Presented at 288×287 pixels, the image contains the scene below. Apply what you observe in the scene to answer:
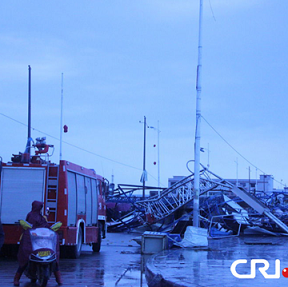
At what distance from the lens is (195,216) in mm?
22172

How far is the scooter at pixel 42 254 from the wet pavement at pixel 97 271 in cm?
75

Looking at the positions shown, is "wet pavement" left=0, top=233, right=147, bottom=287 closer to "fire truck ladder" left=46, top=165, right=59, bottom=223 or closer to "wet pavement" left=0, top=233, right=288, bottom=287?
"wet pavement" left=0, top=233, right=288, bottom=287

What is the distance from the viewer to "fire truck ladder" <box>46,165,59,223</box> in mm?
15562

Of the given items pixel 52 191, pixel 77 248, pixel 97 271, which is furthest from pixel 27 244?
pixel 77 248

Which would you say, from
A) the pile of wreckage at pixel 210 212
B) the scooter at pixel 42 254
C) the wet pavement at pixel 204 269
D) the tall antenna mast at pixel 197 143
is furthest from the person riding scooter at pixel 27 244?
the pile of wreckage at pixel 210 212

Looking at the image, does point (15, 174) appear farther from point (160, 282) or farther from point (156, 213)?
point (156, 213)

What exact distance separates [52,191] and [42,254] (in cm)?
545

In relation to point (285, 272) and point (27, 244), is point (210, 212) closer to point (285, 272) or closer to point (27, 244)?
point (285, 272)

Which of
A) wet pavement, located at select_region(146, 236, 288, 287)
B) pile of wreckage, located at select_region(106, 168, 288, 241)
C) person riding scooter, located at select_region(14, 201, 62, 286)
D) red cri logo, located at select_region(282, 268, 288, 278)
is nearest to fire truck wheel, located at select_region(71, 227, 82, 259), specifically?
wet pavement, located at select_region(146, 236, 288, 287)

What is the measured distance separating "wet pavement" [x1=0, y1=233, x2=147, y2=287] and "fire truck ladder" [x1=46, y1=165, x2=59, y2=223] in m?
1.39

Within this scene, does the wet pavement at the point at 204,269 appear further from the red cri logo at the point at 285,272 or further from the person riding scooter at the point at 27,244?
the person riding scooter at the point at 27,244

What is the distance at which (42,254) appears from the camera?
10406 mm

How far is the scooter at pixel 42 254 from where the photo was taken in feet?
34.1

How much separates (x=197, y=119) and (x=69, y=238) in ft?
30.5
